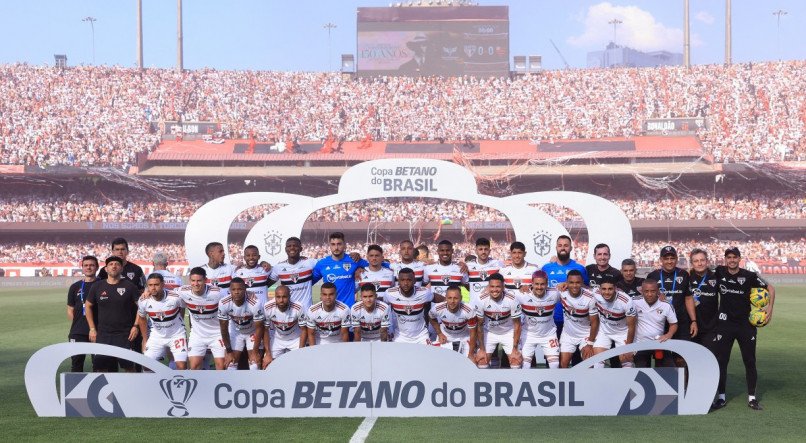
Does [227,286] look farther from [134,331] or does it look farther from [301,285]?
[134,331]

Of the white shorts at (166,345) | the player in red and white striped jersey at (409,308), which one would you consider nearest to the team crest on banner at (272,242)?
the white shorts at (166,345)

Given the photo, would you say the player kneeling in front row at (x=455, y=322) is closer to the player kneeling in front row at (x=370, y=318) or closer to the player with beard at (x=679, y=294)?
the player kneeling in front row at (x=370, y=318)

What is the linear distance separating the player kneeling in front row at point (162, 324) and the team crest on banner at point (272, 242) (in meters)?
5.61

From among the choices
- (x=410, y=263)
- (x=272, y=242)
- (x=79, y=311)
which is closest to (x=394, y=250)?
(x=272, y=242)

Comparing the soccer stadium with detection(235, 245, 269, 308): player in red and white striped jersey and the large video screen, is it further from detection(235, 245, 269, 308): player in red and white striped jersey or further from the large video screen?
detection(235, 245, 269, 308): player in red and white striped jersey

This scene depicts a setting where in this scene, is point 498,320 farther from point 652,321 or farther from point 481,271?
point 652,321

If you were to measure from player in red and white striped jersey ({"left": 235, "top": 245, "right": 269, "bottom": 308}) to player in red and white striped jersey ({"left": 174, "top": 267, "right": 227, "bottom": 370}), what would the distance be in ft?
3.03

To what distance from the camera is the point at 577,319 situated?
11336 millimetres

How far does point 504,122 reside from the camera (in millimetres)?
54094

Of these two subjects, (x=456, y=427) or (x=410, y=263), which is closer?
(x=456, y=427)

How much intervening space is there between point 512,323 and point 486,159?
39.0 m

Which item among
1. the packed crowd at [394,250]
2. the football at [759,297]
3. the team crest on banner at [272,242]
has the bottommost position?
the packed crowd at [394,250]

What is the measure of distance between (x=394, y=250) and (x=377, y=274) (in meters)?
35.8

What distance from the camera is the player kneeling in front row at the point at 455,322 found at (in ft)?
36.4
